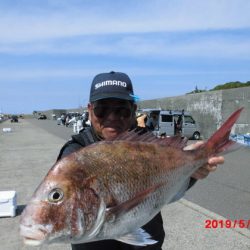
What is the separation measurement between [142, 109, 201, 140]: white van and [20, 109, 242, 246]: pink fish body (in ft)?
85.4

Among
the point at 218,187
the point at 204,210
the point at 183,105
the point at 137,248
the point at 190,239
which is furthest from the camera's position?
the point at 183,105

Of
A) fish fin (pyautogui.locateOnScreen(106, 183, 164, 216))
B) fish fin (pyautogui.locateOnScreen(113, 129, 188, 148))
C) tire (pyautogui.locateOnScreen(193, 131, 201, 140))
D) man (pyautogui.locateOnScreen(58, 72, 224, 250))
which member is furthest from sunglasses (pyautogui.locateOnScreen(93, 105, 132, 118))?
tire (pyautogui.locateOnScreen(193, 131, 201, 140))

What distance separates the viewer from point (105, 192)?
1897mm

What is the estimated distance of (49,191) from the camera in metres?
1.83

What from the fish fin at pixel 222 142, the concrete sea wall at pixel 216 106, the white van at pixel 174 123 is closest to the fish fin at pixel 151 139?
the fish fin at pixel 222 142

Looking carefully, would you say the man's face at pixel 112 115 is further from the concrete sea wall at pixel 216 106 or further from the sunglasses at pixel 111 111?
the concrete sea wall at pixel 216 106

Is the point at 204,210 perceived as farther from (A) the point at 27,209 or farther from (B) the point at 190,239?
(A) the point at 27,209

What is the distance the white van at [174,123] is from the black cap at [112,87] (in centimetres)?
2552

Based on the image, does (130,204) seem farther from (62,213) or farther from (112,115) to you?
(112,115)

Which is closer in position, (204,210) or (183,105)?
(204,210)

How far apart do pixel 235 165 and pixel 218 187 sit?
457 cm

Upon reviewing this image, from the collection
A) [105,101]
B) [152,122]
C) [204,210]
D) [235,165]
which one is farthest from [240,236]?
[152,122]

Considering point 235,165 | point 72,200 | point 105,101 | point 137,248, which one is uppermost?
point 105,101

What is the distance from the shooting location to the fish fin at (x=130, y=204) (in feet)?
6.09
